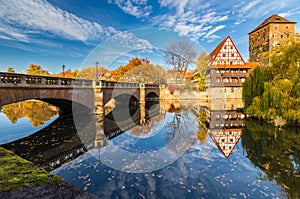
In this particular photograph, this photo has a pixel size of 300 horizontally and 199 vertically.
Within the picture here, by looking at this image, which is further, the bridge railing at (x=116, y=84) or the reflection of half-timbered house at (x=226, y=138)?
the bridge railing at (x=116, y=84)

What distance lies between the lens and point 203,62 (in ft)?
131

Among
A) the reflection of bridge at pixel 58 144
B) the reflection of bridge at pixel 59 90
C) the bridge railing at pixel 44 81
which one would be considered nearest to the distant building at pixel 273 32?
the reflection of bridge at pixel 59 90

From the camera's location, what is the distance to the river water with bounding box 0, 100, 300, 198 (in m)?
4.92

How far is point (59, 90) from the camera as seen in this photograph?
13.0 meters

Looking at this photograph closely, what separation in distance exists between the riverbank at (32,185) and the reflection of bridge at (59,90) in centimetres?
641

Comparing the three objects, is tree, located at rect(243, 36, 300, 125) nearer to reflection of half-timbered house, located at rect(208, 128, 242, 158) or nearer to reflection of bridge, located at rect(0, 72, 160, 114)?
reflection of half-timbered house, located at rect(208, 128, 242, 158)

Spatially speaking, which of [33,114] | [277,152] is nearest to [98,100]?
[33,114]

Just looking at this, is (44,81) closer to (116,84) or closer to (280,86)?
(116,84)

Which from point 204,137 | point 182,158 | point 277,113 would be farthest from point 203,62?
point 182,158

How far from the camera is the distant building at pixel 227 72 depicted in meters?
37.8

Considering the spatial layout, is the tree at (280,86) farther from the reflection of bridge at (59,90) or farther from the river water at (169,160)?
the reflection of bridge at (59,90)

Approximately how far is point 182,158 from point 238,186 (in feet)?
8.17

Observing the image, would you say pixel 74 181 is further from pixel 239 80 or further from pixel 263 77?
pixel 239 80

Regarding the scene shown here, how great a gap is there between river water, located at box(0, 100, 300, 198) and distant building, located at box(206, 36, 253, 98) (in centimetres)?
2771
